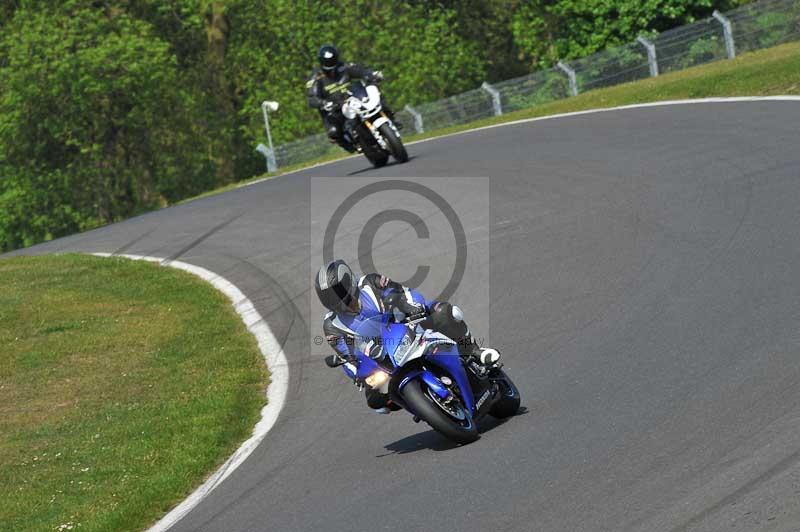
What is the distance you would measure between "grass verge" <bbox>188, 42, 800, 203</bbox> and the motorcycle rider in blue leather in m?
14.0

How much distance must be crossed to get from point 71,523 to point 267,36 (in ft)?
152

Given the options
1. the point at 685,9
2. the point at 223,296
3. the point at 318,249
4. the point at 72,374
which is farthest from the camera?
the point at 685,9

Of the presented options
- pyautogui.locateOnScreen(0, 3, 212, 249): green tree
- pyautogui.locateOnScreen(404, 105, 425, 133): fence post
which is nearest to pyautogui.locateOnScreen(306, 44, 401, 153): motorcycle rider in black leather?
pyautogui.locateOnScreen(404, 105, 425, 133): fence post

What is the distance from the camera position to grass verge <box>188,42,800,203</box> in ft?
75.5

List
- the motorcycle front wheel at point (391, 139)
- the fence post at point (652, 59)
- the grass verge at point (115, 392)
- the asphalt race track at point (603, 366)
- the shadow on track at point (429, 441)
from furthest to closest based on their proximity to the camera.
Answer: the fence post at point (652, 59)
the motorcycle front wheel at point (391, 139)
the grass verge at point (115, 392)
the shadow on track at point (429, 441)
the asphalt race track at point (603, 366)

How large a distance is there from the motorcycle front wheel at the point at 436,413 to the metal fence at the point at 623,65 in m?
25.0

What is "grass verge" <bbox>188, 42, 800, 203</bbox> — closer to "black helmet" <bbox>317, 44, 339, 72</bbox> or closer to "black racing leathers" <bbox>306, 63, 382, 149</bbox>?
"black racing leathers" <bbox>306, 63, 382, 149</bbox>

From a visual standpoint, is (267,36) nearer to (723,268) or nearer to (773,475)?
(723,268)

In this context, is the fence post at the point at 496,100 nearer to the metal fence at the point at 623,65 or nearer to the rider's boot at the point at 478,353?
the metal fence at the point at 623,65

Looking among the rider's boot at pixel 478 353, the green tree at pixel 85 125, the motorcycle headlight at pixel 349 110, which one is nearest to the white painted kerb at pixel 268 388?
the rider's boot at pixel 478 353

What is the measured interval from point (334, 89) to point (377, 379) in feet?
49.6

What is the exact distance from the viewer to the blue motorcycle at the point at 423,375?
8555 millimetres

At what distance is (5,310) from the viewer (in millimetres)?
16859

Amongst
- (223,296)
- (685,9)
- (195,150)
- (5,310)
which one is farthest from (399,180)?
(195,150)
